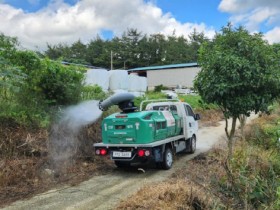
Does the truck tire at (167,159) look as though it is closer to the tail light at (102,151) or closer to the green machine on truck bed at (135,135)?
the green machine on truck bed at (135,135)

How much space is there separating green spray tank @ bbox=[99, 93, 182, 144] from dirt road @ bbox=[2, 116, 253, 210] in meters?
0.98

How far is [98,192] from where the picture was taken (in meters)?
7.90

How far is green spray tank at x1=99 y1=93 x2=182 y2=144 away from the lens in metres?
9.30

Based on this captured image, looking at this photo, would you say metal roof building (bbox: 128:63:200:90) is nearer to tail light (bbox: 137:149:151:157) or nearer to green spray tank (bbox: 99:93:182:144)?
green spray tank (bbox: 99:93:182:144)

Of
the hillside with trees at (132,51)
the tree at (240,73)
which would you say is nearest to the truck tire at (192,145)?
the tree at (240,73)

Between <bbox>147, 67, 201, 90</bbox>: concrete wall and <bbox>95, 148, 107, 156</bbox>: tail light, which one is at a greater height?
<bbox>147, 67, 201, 90</bbox>: concrete wall

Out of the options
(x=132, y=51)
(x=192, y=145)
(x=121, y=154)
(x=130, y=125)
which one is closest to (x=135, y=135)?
(x=130, y=125)

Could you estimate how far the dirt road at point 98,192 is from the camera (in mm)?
7004

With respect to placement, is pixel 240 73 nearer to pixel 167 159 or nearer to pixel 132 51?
pixel 167 159

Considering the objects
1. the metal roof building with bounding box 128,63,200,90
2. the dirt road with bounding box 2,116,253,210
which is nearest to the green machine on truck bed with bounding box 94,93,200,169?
the dirt road with bounding box 2,116,253,210

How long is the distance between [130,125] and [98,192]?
221cm

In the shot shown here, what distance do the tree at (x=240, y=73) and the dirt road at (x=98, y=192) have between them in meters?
2.51

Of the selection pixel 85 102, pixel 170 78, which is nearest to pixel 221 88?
pixel 85 102

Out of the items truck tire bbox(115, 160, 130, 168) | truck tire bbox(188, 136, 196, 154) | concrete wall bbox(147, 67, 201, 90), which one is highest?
concrete wall bbox(147, 67, 201, 90)
